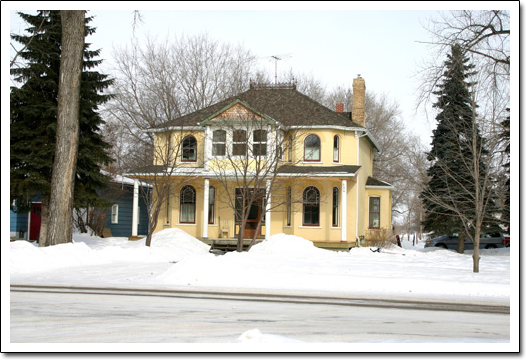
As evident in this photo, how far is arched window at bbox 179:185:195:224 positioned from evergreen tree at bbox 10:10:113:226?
6496 millimetres

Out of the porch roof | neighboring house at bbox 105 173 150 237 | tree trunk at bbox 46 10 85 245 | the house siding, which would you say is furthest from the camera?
the house siding

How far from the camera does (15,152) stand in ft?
74.4

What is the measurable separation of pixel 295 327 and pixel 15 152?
1766 centimetres

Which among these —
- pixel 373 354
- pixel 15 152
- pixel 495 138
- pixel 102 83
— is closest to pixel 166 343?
pixel 373 354

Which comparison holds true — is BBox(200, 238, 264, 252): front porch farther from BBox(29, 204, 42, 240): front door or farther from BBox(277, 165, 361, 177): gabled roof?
Result: BBox(29, 204, 42, 240): front door

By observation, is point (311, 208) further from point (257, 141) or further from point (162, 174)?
point (162, 174)

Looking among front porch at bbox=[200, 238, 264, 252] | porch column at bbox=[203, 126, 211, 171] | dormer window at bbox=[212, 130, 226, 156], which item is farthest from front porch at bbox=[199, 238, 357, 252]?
dormer window at bbox=[212, 130, 226, 156]

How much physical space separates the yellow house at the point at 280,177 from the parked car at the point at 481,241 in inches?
268

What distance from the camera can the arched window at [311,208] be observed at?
29.0 m

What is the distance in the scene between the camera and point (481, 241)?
114 feet

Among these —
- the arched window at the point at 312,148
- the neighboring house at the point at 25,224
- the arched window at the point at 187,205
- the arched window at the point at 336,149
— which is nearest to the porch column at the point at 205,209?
the arched window at the point at 187,205

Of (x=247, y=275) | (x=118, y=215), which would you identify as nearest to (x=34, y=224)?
(x=118, y=215)

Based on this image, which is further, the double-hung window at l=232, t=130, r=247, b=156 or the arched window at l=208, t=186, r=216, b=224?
the arched window at l=208, t=186, r=216, b=224

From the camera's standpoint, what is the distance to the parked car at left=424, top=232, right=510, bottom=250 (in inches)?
1361
